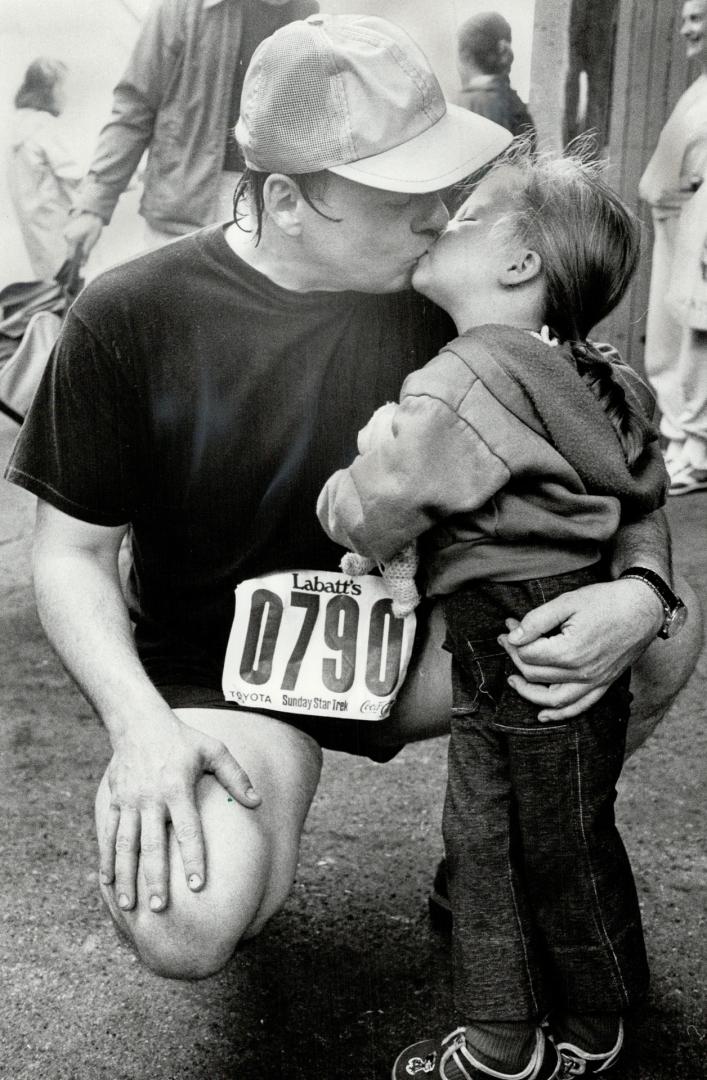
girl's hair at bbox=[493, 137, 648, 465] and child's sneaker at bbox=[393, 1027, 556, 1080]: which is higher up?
girl's hair at bbox=[493, 137, 648, 465]

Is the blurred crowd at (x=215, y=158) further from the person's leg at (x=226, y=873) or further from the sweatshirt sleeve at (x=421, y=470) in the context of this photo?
the person's leg at (x=226, y=873)

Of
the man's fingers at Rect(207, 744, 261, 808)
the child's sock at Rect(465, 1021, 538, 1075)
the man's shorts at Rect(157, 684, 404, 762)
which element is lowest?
the child's sock at Rect(465, 1021, 538, 1075)

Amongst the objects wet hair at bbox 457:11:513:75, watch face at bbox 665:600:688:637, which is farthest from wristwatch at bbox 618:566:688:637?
wet hair at bbox 457:11:513:75

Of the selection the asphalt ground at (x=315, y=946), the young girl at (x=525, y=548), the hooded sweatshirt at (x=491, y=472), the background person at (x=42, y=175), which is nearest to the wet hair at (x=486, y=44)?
the young girl at (x=525, y=548)

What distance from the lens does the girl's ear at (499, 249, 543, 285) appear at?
5.22 feet

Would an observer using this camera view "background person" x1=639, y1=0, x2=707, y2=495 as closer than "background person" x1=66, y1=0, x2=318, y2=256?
No

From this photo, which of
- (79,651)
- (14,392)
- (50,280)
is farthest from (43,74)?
(79,651)

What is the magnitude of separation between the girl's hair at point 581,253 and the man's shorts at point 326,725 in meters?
0.61

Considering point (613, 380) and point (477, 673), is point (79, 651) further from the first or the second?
point (613, 380)

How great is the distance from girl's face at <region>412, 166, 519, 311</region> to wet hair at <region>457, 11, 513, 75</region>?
427mm

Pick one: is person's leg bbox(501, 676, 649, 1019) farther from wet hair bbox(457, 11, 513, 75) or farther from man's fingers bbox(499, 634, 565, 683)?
wet hair bbox(457, 11, 513, 75)

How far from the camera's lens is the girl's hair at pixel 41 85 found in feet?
11.8

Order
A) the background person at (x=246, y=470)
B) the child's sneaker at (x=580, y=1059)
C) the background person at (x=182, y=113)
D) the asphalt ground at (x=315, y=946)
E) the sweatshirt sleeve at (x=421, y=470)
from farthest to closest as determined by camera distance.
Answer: the background person at (x=182, y=113) < the asphalt ground at (x=315, y=946) < the child's sneaker at (x=580, y=1059) < the background person at (x=246, y=470) < the sweatshirt sleeve at (x=421, y=470)

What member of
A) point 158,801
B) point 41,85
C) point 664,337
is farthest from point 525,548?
point 664,337
